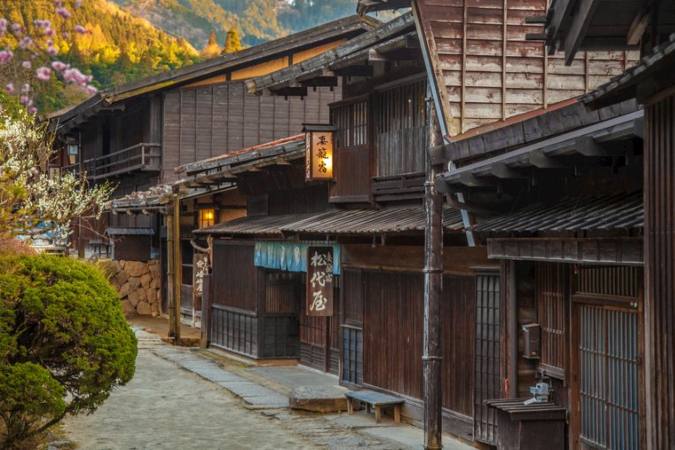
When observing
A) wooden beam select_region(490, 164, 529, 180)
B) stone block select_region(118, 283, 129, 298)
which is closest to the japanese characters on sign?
wooden beam select_region(490, 164, 529, 180)

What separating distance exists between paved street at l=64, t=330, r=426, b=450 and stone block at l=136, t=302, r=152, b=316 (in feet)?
53.8

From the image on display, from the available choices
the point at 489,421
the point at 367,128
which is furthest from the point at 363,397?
the point at 367,128

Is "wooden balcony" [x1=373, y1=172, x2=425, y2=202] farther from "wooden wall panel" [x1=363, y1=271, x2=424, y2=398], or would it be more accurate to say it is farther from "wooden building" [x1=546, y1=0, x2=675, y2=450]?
"wooden building" [x1=546, y1=0, x2=675, y2=450]

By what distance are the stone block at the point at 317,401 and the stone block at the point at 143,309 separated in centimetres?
2092

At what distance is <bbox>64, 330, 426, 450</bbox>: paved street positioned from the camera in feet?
52.1

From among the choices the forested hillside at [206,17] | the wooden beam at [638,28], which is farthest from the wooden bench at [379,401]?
the forested hillside at [206,17]

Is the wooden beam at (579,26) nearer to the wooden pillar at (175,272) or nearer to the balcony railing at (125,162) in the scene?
the wooden pillar at (175,272)

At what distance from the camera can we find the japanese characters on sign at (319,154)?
70.1ft

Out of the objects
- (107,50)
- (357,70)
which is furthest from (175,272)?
(107,50)

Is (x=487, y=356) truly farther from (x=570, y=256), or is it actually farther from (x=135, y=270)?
(x=135, y=270)

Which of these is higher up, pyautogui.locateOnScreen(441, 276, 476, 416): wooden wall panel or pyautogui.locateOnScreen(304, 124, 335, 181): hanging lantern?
pyautogui.locateOnScreen(304, 124, 335, 181): hanging lantern

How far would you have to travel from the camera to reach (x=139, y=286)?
39344 mm

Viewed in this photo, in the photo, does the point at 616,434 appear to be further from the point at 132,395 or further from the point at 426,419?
the point at 132,395

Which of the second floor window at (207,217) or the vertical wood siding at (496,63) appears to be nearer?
the vertical wood siding at (496,63)
